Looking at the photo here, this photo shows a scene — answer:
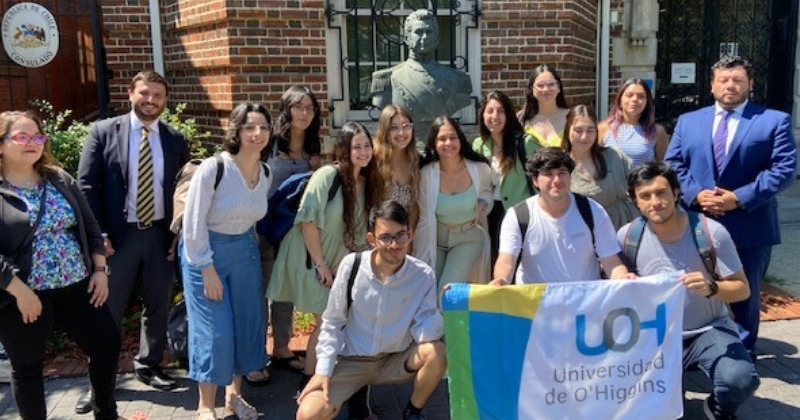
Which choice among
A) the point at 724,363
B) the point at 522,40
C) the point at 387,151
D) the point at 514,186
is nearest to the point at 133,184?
the point at 387,151

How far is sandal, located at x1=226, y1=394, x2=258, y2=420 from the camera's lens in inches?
156

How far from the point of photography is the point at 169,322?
Answer: 454cm

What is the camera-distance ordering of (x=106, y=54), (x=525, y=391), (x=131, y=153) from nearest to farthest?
(x=525, y=391), (x=131, y=153), (x=106, y=54)

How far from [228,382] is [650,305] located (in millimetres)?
2223

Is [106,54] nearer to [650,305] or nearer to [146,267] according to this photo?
[146,267]

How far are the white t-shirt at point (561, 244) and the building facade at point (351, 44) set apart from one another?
13.0 ft

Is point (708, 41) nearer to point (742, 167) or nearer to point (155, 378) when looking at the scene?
point (742, 167)

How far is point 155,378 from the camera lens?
4484 mm

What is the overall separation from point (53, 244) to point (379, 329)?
166 cm

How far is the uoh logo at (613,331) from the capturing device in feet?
11.0

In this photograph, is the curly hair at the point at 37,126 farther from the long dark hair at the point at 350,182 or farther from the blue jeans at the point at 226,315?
the long dark hair at the point at 350,182

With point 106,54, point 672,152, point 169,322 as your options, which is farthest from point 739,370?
point 106,54

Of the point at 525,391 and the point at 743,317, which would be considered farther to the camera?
the point at 743,317

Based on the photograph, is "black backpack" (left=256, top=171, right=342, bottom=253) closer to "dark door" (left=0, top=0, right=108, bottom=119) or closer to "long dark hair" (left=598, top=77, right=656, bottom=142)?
"long dark hair" (left=598, top=77, right=656, bottom=142)
